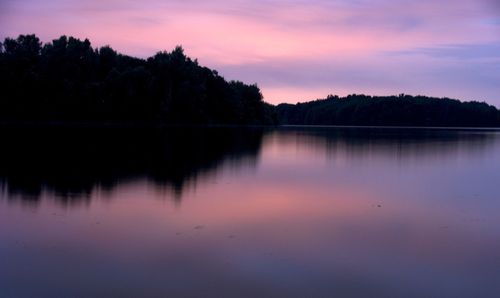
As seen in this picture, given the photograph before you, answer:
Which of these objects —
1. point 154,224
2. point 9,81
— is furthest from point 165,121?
point 154,224

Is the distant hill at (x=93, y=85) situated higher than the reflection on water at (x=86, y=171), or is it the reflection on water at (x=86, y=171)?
the distant hill at (x=93, y=85)

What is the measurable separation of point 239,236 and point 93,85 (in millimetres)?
74061

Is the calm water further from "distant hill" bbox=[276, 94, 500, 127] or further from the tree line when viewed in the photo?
"distant hill" bbox=[276, 94, 500, 127]

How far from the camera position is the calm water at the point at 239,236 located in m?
6.58

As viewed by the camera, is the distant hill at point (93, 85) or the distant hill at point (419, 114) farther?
the distant hill at point (419, 114)

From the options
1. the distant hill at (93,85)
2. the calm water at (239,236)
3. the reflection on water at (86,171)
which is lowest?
the calm water at (239,236)

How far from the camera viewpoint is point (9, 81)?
72.2m

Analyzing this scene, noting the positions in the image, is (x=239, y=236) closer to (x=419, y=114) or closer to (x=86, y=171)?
(x=86, y=171)

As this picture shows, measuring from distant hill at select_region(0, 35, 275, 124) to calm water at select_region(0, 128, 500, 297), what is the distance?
2406 inches

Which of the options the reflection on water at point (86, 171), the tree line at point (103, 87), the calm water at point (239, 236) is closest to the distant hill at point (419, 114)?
the tree line at point (103, 87)

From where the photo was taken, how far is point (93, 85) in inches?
3081

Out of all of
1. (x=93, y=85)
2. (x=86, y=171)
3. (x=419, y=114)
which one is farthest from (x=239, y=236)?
(x=419, y=114)

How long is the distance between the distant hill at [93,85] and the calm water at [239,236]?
200ft

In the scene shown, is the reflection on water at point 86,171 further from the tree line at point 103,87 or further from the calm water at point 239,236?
the tree line at point 103,87
